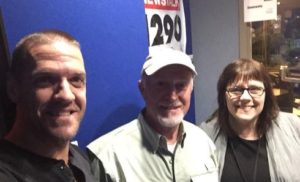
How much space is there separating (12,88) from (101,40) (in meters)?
0.63

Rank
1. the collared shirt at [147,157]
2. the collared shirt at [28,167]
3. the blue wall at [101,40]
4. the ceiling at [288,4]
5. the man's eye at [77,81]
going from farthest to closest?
the ceiling at [288,4] → the collared shirt at [147,157] → the blue wall at [101,40] → the man's eye at [77,81] → the collared shirt at [28,167]

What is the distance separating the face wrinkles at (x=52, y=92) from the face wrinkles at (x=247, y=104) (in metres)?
0.99

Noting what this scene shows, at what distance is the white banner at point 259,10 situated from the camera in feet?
7.23

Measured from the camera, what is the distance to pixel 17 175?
95cm

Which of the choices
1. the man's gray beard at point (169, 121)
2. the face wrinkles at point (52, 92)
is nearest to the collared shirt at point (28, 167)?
the face wrinkles at point (52, 92)

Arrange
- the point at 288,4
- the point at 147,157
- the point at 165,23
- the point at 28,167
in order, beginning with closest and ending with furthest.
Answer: the point at 28,167, the point at 147,157, the point at 165,23, the point at 288,4

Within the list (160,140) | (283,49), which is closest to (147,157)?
(160,140)

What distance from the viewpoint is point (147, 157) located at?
1506 mm

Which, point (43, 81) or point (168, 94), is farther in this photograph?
point (168, 94)

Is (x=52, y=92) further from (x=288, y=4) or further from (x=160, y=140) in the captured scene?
(x=288, y=4)

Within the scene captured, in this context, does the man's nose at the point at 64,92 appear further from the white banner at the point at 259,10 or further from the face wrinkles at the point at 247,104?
the white banner at the point at 259,10

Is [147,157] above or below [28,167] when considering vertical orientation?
below

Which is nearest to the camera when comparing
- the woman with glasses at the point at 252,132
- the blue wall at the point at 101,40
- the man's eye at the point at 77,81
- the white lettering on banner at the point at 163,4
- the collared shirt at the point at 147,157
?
the man's eye at the point at 77,81

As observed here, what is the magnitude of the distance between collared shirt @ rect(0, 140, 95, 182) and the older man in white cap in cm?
37
